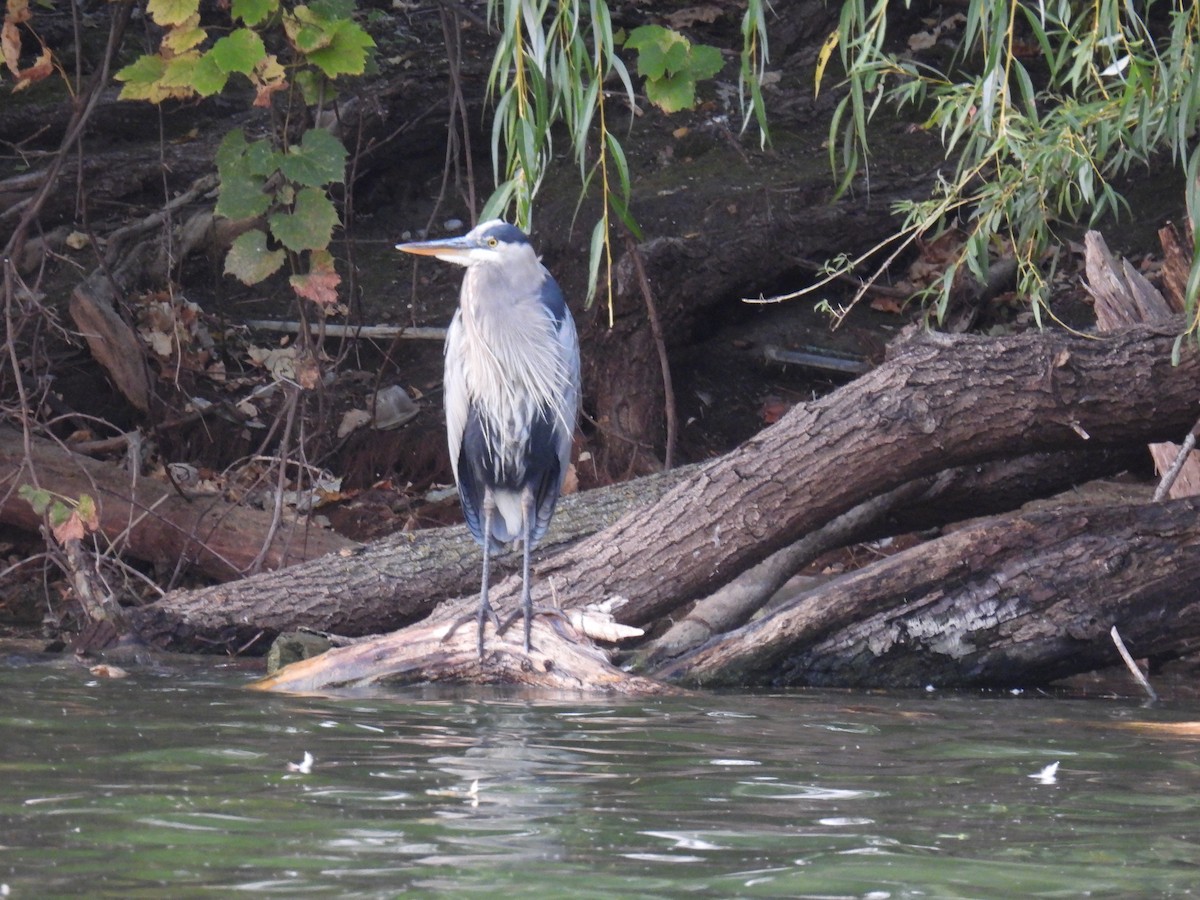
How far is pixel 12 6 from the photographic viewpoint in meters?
5.34

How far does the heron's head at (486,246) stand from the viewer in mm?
5152

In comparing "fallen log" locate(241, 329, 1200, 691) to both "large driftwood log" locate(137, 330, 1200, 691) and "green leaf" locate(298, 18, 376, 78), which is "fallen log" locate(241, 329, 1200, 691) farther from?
"green leaf" locate(298, 18, 376, 78)

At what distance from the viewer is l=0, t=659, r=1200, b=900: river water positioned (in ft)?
7.11

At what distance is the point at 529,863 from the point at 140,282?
667 centimetres

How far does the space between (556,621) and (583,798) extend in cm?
189

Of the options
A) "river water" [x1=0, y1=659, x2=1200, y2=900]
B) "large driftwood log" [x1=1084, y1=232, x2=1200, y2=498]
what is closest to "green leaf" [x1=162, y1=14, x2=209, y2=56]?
"river water" [x1=0, y1=659, x2=1200, y2=900]

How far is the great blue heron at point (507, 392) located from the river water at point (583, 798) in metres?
1.24

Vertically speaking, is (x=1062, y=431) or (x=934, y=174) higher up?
(x=934, y=174)

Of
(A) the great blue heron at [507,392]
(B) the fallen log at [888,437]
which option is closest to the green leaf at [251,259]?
(A) the great blue heron at [507,392]

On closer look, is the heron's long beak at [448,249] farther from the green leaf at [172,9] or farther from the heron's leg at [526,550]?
the green leaf at [172,9]

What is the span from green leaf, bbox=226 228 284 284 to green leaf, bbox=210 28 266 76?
0.66 meters

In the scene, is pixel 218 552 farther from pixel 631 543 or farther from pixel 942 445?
pixel 942 445

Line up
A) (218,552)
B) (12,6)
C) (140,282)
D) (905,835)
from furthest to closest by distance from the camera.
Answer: (140,282), (218,552), (12,6), (905,835)

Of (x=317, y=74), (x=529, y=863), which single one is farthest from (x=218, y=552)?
(x=529, y=863)
